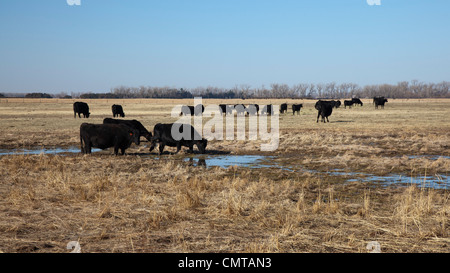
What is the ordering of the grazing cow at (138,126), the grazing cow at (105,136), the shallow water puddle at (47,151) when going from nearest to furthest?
1. the grazing cow at (105,136)
2. the shallow water puddle at (47,151)
3. the grazing cow at (138,126)

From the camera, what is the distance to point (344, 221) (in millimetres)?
6855

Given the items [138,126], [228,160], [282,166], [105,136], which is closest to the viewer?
[282,166]

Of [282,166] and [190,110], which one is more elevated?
[190,110]

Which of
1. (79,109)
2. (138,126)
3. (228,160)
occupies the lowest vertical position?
(228,160)

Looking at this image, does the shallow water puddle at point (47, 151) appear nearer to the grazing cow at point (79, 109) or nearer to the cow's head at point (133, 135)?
the cow's head at point (133, 135)

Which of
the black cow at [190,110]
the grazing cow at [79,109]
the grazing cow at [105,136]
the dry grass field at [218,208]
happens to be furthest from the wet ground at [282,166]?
the black cow at [190,110]

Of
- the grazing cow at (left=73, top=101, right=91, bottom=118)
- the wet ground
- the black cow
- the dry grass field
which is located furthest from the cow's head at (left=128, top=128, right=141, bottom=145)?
the black cow

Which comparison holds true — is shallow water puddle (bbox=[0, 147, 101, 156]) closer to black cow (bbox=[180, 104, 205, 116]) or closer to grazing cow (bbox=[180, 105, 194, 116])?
grazing cow (bbox=[180, 105, 194, 116])

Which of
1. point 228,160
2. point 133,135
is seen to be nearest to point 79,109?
point 133,135

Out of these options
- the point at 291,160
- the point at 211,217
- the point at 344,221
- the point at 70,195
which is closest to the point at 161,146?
the point at 291,160

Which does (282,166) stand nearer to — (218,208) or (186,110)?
(218,208)

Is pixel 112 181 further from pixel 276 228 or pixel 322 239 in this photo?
pixel 322 239

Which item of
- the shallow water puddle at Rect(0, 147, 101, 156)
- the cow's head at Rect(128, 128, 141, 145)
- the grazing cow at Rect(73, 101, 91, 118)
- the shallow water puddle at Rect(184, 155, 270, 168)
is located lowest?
the shallow water puddle at Rect(184, 155, 270, 168)
